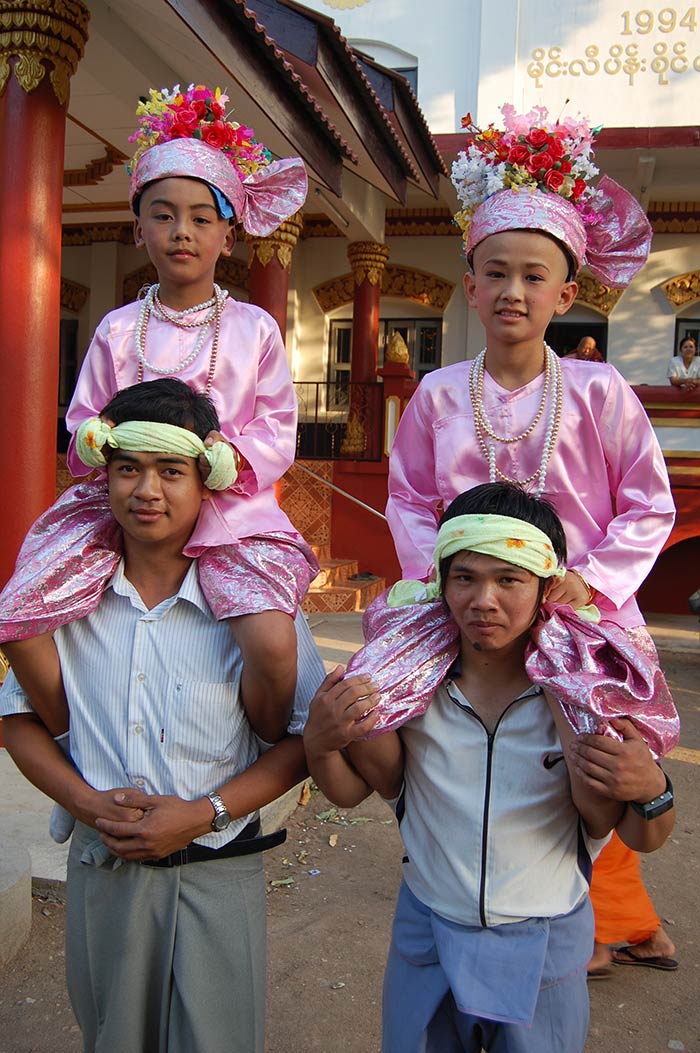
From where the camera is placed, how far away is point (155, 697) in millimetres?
1729

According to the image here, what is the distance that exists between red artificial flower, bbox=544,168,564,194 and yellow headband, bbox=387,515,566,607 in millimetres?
951

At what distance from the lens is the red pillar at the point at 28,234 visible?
4348 mm

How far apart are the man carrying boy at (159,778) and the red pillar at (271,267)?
664cm

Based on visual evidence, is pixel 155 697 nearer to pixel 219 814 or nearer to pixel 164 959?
pixel 219 814

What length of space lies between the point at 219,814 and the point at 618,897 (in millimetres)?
1637

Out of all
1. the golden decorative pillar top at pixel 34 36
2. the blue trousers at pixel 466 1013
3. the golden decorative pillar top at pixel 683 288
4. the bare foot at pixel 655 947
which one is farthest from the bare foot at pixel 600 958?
the golden decorative pillar top at pixel 683 288

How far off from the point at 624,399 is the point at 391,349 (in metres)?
8.09

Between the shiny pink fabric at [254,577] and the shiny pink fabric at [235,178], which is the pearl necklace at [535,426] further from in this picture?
the shiny pink fabric at [235,178]

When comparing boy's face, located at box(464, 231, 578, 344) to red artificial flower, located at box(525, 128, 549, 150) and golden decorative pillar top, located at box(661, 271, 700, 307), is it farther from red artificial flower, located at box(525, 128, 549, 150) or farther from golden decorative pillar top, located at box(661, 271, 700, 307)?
golden decorative pillar top, located at box(661, 271, 700, 307)

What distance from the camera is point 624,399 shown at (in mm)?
2109

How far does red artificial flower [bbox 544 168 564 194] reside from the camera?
84.9 inches

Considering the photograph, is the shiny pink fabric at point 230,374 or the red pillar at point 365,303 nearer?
the shiny pink fabric at point 230,374

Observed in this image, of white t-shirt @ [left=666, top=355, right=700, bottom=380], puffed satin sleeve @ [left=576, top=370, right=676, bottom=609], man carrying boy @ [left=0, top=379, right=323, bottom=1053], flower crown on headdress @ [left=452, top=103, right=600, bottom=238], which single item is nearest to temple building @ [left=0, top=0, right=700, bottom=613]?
white t-shirt @ [left=666, top=355, right=700, bottom=380]

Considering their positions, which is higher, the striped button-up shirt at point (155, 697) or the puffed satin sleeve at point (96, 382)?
the puffed satin sleeve at point (96, 382)
